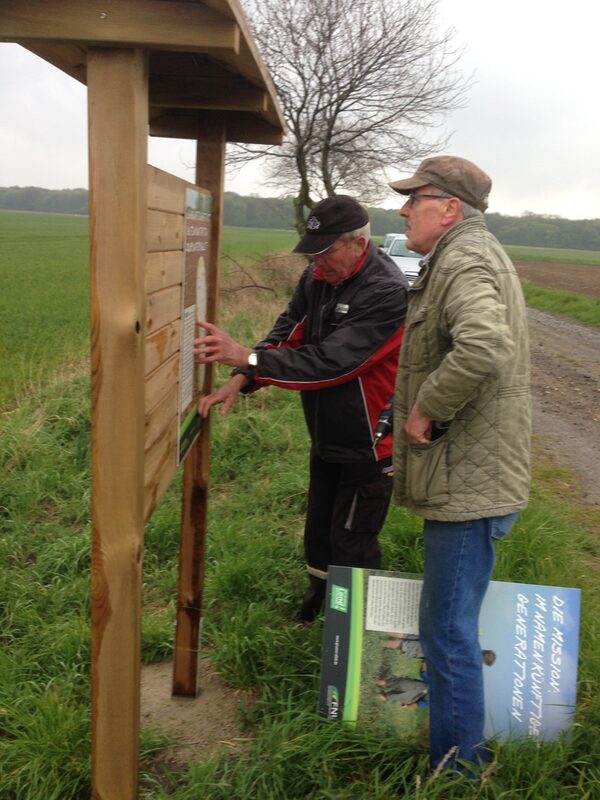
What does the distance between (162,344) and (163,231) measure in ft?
1.01

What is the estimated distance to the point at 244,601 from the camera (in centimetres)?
360

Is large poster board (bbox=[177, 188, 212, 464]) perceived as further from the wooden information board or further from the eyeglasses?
the eyeglasses

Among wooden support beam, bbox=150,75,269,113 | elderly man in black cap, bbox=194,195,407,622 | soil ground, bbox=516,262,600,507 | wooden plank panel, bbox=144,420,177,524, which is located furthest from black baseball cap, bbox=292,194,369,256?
soil ground, bbox=516,262,600,507

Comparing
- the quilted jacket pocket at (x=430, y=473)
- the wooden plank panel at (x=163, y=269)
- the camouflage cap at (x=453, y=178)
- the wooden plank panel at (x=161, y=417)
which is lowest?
the quilted jacket pocket at (x=430, y=473)

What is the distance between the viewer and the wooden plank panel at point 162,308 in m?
1.85

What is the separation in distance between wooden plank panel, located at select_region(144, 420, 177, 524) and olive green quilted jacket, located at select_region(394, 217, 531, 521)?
2.44ft

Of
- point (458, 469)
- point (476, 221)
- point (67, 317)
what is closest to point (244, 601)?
point (458, 469)

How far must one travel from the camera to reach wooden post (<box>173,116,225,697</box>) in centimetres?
283

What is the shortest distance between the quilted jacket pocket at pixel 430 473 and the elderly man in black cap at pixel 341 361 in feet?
2.30

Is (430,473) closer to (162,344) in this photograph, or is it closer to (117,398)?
(162,344)

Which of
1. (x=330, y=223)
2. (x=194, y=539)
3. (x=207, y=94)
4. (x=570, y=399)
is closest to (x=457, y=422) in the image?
(x=330, y=223)

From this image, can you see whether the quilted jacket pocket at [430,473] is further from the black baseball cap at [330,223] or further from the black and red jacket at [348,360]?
the black baseball cap at [330,223]

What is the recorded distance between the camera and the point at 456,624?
2268 mm

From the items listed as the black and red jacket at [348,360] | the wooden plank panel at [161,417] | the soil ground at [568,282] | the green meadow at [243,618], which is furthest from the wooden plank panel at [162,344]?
the soil ground at [568,282]
